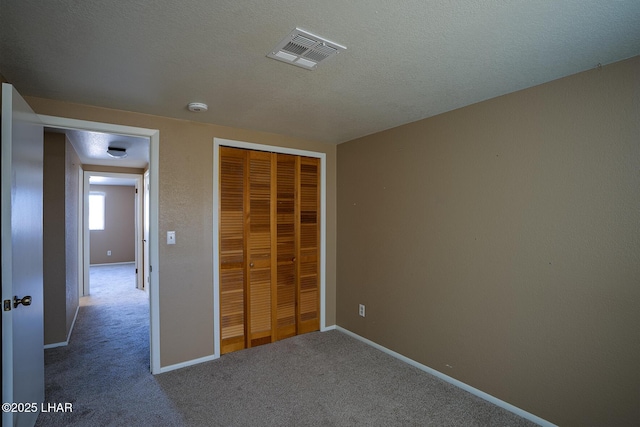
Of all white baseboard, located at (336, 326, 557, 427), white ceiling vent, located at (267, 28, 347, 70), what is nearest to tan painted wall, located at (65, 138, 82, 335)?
white ceiling vent, located at (267, 28, 347, 70)

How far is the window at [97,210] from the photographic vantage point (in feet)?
28.5

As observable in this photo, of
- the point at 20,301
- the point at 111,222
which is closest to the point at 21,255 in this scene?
the point at 20,301

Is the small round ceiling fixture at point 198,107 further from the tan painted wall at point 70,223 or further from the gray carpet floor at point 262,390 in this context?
the gray carpet floor at point 262,390

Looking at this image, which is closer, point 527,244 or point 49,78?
point 49,78

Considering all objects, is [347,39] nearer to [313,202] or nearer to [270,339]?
[313,202]

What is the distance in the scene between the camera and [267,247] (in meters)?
3.54

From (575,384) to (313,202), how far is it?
2788 millimetres

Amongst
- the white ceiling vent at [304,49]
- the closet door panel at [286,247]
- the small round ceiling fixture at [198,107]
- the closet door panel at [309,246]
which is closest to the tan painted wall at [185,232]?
the small round ceiling fixture at [198,107]

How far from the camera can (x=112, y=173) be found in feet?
18.4

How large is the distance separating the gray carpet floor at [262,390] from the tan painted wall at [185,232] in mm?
297

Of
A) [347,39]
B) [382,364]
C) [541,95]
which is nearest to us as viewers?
[347,39]

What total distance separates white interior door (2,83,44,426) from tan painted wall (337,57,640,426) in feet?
9.25

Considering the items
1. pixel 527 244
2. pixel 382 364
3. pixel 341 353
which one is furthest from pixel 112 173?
pixel 527 244

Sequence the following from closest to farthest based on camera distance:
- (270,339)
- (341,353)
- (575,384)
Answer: (575,384) → (341,353) → (270,339)
